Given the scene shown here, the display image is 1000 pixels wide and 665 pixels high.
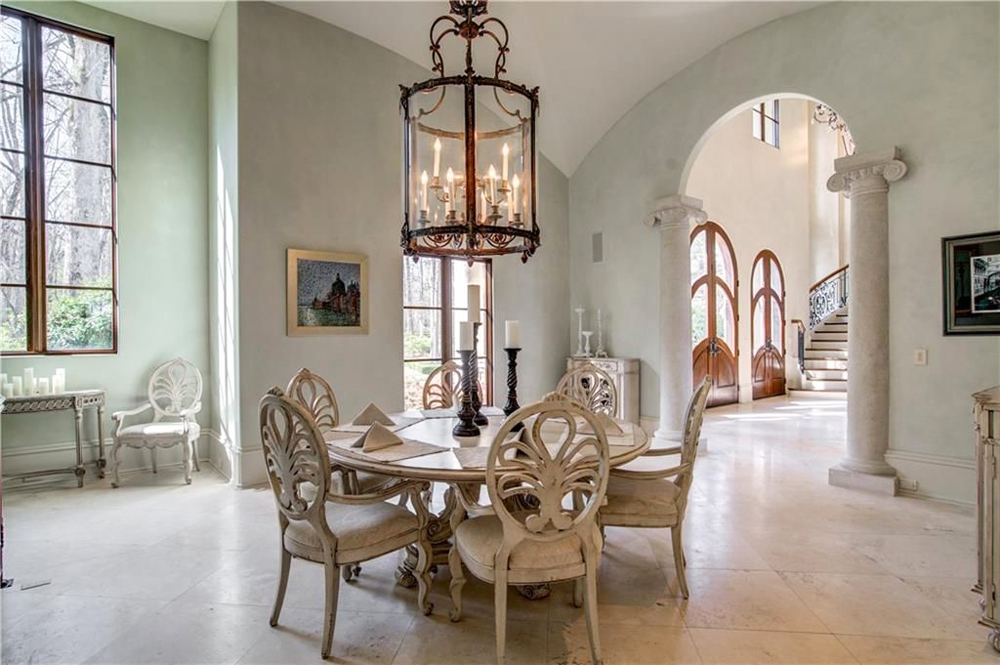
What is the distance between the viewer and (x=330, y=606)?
1.98m

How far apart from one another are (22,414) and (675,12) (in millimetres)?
6450

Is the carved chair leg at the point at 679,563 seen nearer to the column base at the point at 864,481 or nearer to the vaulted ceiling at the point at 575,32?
the column base at the point at 864,481

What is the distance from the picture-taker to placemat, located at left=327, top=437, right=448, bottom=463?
2156 mm

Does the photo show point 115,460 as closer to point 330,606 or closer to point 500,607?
point 330,606

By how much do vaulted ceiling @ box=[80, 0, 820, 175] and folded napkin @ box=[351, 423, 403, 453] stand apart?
12.8 feet

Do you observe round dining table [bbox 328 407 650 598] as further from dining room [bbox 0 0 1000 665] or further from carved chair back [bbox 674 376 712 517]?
carved chair back [bbox 674 376 712 517]

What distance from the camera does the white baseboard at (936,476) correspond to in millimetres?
3598

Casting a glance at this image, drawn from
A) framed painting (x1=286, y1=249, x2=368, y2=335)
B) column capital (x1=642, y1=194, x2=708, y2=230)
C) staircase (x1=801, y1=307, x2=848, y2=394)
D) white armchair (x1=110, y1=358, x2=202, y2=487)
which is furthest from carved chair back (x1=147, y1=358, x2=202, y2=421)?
staircase (x1=801, y1=307, x2=848, y2=394)

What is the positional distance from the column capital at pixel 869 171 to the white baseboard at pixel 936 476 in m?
2.08

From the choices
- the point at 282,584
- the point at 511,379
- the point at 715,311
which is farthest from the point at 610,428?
the point at 715,311

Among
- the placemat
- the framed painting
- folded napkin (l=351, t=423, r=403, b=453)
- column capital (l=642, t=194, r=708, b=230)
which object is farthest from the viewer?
column capital (l=642, t=194, r=708, b=230)

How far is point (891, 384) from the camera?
157 inches

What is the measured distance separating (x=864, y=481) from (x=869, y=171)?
244cm

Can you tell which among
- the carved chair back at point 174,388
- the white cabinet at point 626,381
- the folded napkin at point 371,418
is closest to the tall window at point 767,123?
the white cabinet at point 626,381
